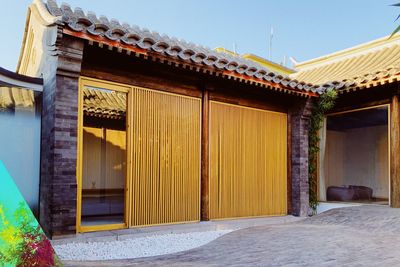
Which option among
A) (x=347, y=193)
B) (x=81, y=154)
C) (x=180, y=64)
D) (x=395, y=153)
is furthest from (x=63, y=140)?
(x=347, y=193)

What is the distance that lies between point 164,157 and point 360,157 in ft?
29.5

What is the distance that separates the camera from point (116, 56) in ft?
18.5

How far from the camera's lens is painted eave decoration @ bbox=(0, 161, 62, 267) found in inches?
121

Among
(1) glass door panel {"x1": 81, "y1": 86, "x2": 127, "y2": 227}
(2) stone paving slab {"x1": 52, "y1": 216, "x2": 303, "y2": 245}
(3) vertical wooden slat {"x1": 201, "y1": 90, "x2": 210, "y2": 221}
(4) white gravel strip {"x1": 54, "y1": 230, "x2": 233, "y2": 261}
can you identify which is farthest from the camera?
(1) glass door panel {"x1": 81, "y1": 86, "x2": 127, "y2": 227}

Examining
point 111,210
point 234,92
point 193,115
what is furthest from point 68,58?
point 111,210

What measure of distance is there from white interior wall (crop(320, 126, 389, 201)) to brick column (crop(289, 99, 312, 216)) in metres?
3.64

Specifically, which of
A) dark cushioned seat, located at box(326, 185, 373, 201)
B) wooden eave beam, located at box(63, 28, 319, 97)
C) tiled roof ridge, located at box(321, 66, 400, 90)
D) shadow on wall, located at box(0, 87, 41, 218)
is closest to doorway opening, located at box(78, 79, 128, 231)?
shadow on wall, located at box(0, 87, 41, 218)

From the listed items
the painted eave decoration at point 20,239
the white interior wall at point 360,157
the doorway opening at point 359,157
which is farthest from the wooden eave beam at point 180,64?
the white interior wall at point 360,157

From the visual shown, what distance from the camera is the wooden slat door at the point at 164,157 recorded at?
19.3 feet

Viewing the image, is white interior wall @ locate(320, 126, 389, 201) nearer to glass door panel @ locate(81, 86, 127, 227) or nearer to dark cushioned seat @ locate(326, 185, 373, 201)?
dark cushioned seat @ locate(326, 185, 373, 201)

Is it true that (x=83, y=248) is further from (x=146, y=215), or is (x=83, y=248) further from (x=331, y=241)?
(x=331, y=241)

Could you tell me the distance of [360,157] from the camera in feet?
41.4

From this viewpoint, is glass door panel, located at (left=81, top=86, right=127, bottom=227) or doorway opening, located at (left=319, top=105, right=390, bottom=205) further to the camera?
doorway opening, located at (left=319, top=105, right=390, bottom=205)

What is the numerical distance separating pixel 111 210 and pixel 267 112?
406 cm
